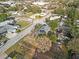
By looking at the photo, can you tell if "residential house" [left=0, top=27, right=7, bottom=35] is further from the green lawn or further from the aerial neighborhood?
the green lawn

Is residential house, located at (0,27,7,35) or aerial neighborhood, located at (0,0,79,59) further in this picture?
residential house, located at (0,27,7,35)

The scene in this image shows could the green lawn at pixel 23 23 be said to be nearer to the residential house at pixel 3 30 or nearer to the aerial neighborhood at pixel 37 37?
the aerial neighborhood at pixel 37 37

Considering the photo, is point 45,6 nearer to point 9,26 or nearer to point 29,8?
point 29,8

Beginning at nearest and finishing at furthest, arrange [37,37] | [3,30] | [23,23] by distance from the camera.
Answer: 1. [37,37]
2. [3,30]
3. [23,23]

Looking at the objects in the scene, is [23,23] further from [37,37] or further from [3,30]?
[37,37]

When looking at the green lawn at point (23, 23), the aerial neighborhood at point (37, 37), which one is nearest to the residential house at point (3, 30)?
the aerial neighborhood at point (37, 37)

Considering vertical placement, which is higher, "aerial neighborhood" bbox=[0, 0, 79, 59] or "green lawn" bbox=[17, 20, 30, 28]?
"aerial neighborhood" bbox=[0, 0, 79, 59]

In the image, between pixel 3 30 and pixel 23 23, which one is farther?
pixel 23 23

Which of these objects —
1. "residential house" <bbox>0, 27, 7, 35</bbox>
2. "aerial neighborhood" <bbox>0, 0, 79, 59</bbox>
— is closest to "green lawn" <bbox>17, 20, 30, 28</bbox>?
"aerial neighborhood" <bbox>0, 0, 79, 59</bbox>

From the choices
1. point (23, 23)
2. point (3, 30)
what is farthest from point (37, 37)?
point (23, 23)

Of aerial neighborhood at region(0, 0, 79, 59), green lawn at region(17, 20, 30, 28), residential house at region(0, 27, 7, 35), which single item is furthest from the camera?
green lawn at region(17, 20, 30, 28)

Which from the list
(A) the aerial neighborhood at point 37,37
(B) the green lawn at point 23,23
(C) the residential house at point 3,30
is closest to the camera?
(A) the aerial neighborhood at point 37,37

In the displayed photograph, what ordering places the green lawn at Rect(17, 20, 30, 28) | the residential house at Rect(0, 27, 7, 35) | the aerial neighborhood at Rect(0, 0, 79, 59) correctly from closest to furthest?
the aerial neighborhood at Rect(0, 0, 79, 59) < the residential house at Rect(0, 27, 7, 35) < the green lawn at Rect(17, 20, 30, 28)
